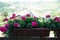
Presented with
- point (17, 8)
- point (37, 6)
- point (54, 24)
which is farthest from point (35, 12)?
point (54, 24)

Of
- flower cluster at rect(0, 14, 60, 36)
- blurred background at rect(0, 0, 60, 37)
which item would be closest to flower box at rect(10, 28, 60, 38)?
flower cluster at rect(0, 14, 60, 36)

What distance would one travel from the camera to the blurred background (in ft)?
8.25

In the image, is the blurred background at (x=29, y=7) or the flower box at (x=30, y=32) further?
the blurred background at (x=29, y=7)

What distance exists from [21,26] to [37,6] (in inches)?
22.2

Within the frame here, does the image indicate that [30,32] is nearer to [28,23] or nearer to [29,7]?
[28,23]

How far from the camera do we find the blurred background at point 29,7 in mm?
2514

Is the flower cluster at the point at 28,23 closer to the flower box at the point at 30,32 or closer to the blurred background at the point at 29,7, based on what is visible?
the flower box at the point at 30,32

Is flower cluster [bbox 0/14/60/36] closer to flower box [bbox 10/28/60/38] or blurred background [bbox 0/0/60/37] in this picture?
flower box [bbox 10/28/60/38]

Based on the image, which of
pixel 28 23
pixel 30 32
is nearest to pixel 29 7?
pixel 28 23

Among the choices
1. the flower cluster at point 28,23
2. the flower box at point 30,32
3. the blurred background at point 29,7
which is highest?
the blurred background at point 29,7

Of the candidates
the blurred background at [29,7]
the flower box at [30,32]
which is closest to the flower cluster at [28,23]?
the flower box at [30,32]

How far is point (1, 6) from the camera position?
8.38 feet

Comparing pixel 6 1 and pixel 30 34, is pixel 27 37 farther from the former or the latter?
pixel 6 1

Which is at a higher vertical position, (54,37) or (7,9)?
(7,9)
